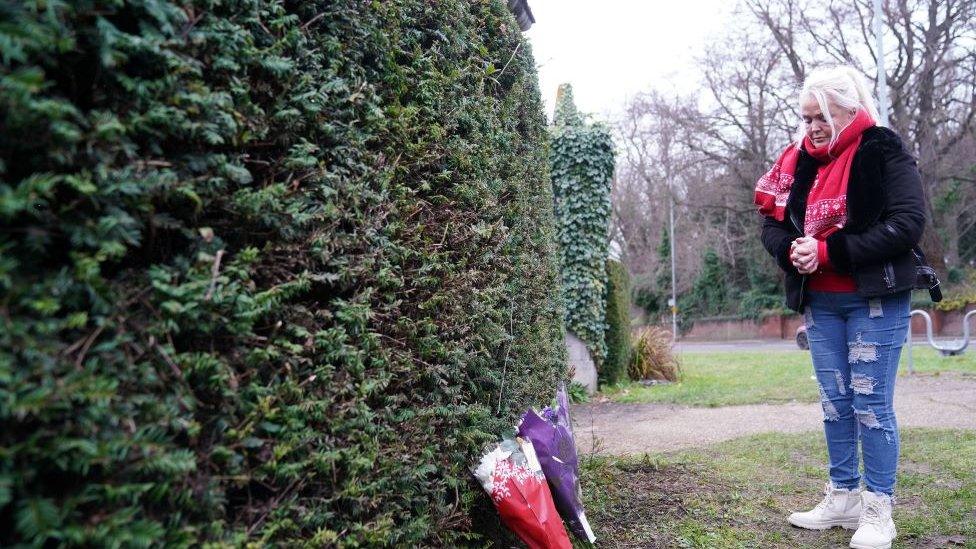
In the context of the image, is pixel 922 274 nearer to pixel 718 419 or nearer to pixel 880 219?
pixel 880 219

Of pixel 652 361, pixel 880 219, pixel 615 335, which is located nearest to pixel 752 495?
pixel 880 219

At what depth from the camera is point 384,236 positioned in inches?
72.5

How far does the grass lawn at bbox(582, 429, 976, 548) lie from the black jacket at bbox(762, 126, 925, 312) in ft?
3.75

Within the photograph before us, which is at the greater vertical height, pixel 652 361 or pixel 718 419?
pixel 652 361

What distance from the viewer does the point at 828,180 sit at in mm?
2945

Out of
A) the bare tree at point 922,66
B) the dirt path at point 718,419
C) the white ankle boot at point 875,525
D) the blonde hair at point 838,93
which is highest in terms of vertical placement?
the bare tree at point 922,66

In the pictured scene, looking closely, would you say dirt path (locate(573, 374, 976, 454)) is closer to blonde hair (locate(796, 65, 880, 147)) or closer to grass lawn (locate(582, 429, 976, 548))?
grass lawn (locate(582, 429, 976, 548))

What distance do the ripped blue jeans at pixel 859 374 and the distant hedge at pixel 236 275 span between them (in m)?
1.68

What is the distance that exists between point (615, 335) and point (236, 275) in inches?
350

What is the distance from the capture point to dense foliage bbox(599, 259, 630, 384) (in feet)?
32.1

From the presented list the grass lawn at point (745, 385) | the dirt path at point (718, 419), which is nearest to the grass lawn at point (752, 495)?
the dirt path at point (718, 419)

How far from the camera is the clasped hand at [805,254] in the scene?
286cm

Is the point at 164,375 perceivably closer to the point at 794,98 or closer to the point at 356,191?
the point at 356,191

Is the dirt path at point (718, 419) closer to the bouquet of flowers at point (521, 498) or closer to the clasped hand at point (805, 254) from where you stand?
the clasped hand at point (805, 254)
